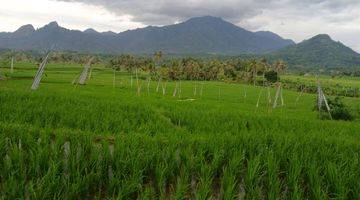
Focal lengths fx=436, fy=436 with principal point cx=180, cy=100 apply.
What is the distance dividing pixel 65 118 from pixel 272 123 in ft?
19.5

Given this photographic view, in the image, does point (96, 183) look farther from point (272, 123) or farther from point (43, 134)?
point (272, 123)

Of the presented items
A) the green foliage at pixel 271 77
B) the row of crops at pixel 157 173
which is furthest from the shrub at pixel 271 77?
the row of crops at pixel 157 173

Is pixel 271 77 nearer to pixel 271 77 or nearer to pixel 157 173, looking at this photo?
pixel 271 77

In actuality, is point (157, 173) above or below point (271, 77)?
above

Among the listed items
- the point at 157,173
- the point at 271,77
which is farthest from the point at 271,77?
the point at 157,173

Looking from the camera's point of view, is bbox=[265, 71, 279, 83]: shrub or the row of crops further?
bbox=[265, 71, 279, 83]: shrub

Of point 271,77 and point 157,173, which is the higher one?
point 157,173

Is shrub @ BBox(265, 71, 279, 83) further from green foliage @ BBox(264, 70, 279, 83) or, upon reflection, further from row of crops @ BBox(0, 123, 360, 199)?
row of crops @ BBox(0, 123, 360, 199)

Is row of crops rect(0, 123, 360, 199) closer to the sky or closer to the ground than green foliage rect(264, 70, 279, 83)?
closer to the sky

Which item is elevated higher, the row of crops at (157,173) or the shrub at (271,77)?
the row of crops at (157,173)

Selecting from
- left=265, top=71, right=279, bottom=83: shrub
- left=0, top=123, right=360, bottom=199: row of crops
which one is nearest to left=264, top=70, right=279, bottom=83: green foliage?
left=265, top=71, right=279, bottom=83: shrub

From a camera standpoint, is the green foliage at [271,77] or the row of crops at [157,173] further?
the green foliage at [271,77]

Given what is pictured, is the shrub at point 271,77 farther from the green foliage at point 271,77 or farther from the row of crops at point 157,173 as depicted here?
the row of crops at point 157,173

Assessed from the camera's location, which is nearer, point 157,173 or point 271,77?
point 157,173
